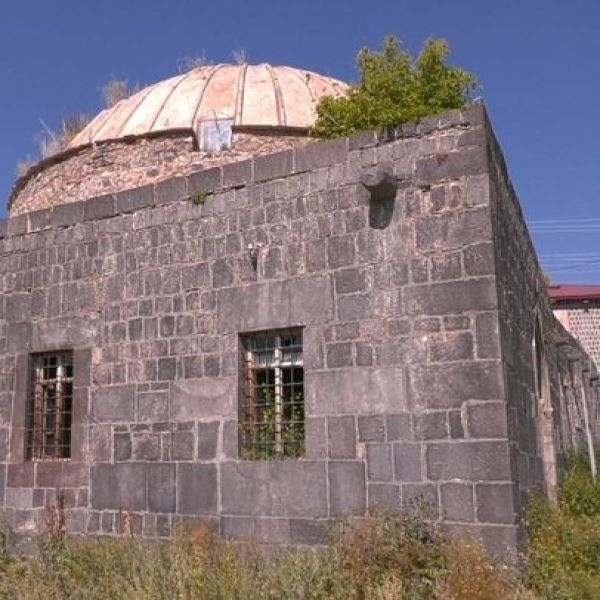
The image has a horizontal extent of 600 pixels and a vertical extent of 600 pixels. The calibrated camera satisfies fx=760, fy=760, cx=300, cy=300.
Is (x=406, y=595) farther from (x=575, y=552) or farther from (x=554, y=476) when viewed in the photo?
(x=554, y=476)

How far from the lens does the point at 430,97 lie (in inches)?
426

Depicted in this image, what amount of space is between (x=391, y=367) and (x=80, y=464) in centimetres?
408

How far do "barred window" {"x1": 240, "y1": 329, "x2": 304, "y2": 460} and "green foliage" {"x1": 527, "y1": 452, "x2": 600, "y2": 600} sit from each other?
2.40 metres

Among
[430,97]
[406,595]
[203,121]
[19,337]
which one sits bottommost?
[406,595]

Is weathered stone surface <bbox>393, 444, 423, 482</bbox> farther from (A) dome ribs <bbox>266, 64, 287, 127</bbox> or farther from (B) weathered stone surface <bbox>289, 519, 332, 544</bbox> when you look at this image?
(A) dome ribs <bbox>266, 64, 287, 127</bbox>

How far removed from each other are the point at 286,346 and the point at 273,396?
0.55 meters

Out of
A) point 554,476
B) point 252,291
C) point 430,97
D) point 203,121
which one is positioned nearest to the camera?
point 252,291

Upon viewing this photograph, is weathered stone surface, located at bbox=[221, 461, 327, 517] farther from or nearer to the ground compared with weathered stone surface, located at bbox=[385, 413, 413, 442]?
nearer to the ground

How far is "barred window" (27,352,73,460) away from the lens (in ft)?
31.1

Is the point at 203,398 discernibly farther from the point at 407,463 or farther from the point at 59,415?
the point at 407,463

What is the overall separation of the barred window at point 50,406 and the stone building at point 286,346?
3cm

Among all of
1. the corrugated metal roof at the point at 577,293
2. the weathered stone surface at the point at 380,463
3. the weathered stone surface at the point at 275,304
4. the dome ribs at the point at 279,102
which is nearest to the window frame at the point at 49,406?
the weathered stone surface at the point at 275,304

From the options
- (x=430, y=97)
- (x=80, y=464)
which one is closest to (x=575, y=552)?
(x=80, y=464)

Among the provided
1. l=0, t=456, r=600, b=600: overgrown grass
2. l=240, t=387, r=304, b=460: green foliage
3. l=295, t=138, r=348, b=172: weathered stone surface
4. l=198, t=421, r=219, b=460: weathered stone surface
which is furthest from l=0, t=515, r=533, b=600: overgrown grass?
l=295, t=138, r=348, b=172: weathered stone surface
